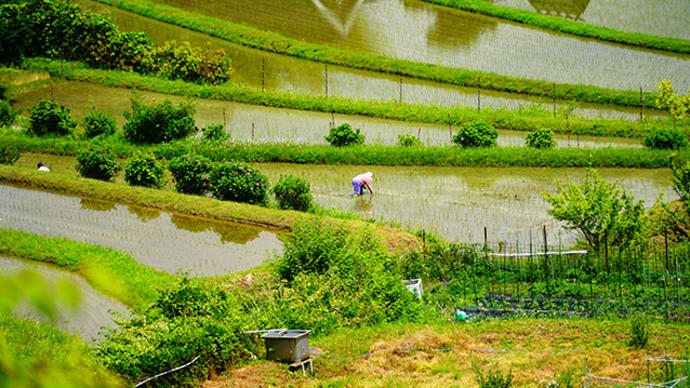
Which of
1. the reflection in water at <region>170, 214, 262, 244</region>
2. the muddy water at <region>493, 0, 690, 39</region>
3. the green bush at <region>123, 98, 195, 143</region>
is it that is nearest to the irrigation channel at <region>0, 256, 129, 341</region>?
the reflection in water at <region>170, 214, 262, 244</region>

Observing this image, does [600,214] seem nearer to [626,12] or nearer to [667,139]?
[667,139]

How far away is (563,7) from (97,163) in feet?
61.0

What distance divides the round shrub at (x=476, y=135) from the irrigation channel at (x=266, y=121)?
653 mm

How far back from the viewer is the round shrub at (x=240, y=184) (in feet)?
57.1

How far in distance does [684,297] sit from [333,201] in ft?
A: 26.4

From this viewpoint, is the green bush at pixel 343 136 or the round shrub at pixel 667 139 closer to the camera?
the round shrub at pixel 667 139

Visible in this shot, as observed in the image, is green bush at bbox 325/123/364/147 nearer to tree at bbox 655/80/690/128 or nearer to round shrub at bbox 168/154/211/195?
round shrub at bbox 168/154/211/195

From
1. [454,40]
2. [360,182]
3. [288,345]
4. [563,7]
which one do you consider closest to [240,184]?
[360,182]

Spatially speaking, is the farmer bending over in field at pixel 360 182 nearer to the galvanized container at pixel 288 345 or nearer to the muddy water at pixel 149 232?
the muddy water at pixel 149 232

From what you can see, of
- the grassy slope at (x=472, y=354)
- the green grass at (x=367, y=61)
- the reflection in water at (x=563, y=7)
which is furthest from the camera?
the reflection in water at (x=563, y=7)

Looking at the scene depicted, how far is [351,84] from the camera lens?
25578mm

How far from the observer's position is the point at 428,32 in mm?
28891

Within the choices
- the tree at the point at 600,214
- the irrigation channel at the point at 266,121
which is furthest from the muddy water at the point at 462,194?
the irrigation channel at the point at 266,121

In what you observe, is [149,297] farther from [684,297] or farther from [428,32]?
[428,32]
